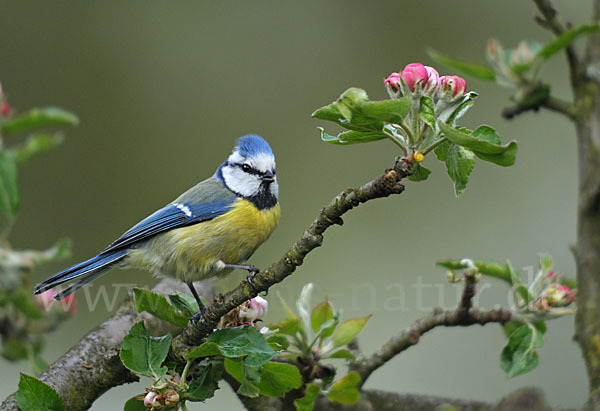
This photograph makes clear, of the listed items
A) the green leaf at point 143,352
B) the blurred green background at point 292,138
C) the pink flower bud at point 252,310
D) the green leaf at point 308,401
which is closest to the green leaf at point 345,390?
the green leaf at point 308,401

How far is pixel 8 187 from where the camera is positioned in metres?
0.85

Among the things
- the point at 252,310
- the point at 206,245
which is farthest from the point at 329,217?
the point at 206,245

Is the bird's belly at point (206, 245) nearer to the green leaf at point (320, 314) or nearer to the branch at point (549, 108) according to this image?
the green leaf at point (320, 314)

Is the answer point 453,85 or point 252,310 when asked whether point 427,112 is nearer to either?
point 453,85

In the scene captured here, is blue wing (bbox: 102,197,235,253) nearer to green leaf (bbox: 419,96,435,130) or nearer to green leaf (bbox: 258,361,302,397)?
green leaf (bbox: 258,361,302,397)

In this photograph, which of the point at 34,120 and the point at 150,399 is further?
the point at 34,120

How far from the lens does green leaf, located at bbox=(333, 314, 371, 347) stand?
105 cm

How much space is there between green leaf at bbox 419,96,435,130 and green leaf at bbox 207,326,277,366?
1.12ft

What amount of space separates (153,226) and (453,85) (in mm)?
819

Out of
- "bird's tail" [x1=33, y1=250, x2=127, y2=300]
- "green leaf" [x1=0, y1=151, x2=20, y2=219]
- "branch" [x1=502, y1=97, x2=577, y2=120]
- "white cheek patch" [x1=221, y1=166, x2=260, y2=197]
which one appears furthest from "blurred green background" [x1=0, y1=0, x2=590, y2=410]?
"green leaf" [x1=0, y1=151, x2=20, y2=219]

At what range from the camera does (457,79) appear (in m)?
0.76

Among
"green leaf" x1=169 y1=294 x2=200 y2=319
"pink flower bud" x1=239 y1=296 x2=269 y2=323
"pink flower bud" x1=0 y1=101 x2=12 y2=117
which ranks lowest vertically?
"pink flower bud" x1=239 y1=296 x2=269 y2=323

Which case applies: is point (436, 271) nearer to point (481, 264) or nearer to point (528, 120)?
point (528, 120)

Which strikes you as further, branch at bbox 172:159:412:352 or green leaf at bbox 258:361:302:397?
green leaf at bbox 258:361:302:397
